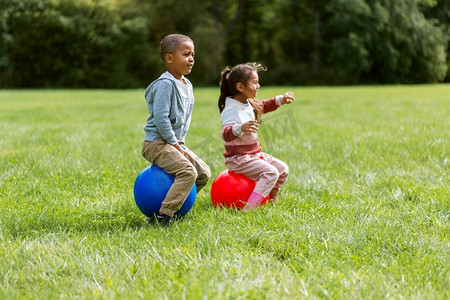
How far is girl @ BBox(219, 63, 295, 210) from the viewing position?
171 inches

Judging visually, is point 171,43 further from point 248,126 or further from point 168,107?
point 248,126

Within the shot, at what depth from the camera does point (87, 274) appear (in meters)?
2.92

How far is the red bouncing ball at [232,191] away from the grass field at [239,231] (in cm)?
16

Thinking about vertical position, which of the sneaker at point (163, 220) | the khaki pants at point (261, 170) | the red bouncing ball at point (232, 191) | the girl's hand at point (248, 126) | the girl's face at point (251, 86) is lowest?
the sneaker at point (163, 220)

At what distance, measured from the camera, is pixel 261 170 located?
4.41 m

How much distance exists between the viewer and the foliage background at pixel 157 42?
33.0 metres

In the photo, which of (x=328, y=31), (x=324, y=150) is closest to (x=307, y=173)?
(x=324, y=150)

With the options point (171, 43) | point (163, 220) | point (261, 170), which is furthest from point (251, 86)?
point (163, 220)

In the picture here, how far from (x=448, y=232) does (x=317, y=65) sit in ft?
118

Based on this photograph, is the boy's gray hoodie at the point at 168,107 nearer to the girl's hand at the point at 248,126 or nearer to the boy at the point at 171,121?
the boy at the point at 171,121

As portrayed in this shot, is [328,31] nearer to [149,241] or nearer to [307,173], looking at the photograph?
[307,173]

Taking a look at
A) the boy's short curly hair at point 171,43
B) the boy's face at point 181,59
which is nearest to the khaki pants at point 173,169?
the boy's face at point 181,59

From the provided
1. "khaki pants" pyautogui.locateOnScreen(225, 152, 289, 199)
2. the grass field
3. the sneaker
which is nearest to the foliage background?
the grass field

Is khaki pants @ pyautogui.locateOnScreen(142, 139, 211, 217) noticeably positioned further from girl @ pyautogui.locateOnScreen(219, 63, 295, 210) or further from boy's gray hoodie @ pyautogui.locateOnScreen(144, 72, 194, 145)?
girl @ pyautogui.locateOnScreen(219, 63, 295, 210)
